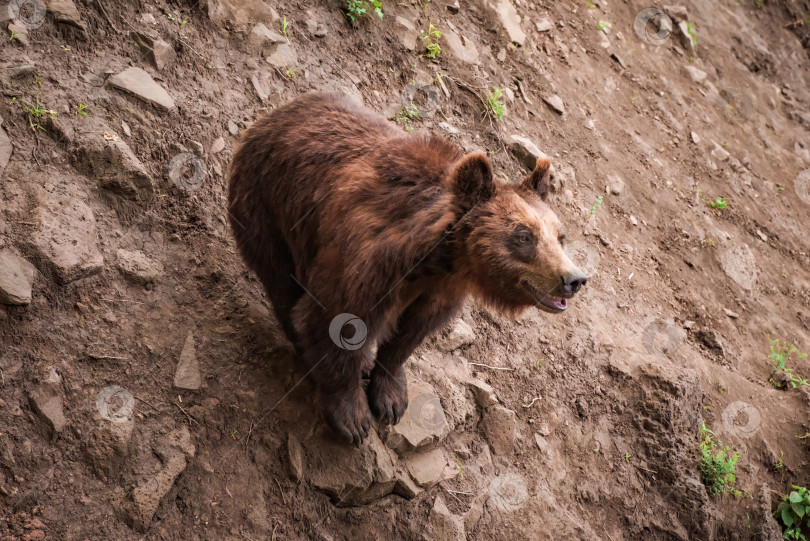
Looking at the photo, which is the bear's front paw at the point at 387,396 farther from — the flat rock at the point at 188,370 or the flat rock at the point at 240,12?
the flat rock at the point at 240,12

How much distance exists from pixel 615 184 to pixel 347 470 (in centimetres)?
456

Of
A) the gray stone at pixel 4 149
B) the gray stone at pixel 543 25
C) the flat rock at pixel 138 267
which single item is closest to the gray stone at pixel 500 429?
the flat rock at pixel 138 267

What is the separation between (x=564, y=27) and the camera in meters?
8.04

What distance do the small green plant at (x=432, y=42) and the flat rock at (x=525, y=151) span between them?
121 centimetres

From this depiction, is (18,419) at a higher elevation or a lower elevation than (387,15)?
lower

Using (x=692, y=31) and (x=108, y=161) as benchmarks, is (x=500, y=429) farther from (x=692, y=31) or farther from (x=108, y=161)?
(x=692, y=31)

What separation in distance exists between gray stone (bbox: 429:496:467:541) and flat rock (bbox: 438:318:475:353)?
116 cm

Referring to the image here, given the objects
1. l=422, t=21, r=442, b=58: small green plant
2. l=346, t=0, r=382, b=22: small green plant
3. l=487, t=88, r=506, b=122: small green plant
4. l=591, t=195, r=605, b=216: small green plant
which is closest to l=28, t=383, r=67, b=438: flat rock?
l=346, t=0, r=382, b=22: small green plant

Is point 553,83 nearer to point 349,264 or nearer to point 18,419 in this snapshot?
point 349,264

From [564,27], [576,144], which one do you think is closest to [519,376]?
[576,144]

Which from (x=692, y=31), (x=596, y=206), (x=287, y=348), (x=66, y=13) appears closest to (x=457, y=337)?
(x=287, y=348)

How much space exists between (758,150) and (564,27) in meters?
3.45

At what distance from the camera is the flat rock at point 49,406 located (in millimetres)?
3383

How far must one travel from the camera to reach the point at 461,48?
→ 6887 millimetres
